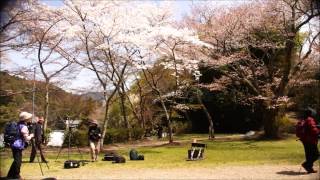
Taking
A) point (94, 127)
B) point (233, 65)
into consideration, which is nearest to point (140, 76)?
point (233, 65)

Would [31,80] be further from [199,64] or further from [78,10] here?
[199,64]

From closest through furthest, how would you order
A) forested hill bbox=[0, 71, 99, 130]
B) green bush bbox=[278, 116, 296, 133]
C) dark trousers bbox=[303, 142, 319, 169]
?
1. dark trousers bbox=[303, 142, 319, 169]
2. green bush bbox=[278, 116, 296, 133]
3. forested hill bbox=[0, 71, 99, 130]

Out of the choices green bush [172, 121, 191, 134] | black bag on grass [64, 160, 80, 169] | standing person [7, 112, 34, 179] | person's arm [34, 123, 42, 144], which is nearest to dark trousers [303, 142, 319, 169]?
standing person [7, 112, 34, 179]

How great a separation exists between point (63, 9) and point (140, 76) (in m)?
12.1

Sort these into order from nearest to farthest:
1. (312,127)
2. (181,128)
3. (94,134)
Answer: (312,127) → (94,134) → (181,128)

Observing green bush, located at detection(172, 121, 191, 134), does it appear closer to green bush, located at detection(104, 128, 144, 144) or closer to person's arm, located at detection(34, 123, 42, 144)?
green bush, located at detection(104, 128, 144, 144)

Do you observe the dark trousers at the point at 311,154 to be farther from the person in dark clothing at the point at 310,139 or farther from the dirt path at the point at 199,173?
the dirt path at the point at 199,173

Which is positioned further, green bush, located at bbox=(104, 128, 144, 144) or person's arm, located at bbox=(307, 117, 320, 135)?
green bush, located at bbox=(104, 128, 144, 144)

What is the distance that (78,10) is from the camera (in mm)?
22547

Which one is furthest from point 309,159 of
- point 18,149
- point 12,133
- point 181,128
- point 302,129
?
point 181,128

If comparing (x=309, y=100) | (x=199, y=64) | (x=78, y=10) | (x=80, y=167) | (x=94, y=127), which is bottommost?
(x=80, y=167)

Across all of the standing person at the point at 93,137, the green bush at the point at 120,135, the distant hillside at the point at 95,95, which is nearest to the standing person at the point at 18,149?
the standing person at the point at 93,137

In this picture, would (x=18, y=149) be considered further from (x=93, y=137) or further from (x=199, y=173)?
(x=93, y=137)

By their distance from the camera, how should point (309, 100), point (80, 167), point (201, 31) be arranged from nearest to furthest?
point (80, 167) < point (201, 31) < point (309, 100)
